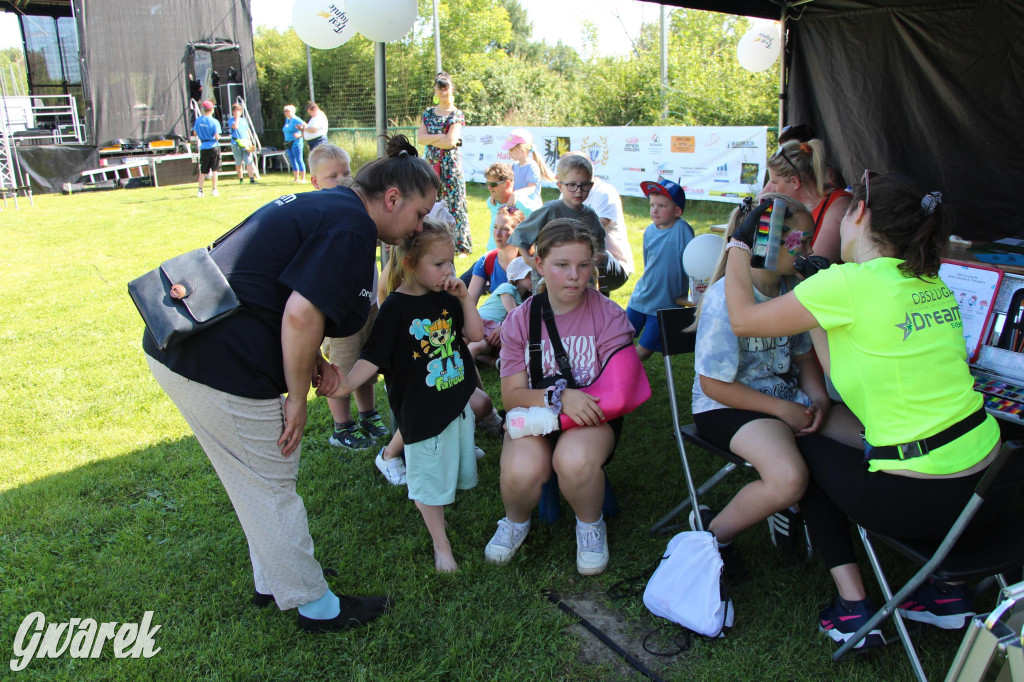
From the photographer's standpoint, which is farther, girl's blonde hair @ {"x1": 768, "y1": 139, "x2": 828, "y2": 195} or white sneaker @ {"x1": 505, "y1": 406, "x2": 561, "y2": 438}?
girl's blonde hair @ {"x1": 768, "y1": 139, "x2": 828, "y2": 195}

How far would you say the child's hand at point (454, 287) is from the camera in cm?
277

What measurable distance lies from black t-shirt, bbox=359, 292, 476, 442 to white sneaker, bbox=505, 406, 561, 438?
244 mm

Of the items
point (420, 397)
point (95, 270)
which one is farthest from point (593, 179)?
point (95, 270)

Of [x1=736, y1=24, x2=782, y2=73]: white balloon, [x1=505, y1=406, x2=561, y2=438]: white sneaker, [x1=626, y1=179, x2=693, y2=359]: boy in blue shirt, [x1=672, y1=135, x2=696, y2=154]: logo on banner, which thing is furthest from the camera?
[x1=672, y1=135, x2=696, y2=154]: logo on banner

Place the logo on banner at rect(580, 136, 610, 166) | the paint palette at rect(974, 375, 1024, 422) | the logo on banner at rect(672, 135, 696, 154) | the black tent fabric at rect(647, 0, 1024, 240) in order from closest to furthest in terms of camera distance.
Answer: the paint palette at rect(974, 375, 1024, 422) → the black tent fabric at rect(647, 0, 1024, 240) → the logo on banner at rect(672, 135, 696, 154) → the logo on banner at rect(580, 136, 610, 166)

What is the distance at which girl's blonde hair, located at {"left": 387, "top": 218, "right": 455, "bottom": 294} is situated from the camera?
2.69 meters

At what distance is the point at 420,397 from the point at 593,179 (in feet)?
6.95

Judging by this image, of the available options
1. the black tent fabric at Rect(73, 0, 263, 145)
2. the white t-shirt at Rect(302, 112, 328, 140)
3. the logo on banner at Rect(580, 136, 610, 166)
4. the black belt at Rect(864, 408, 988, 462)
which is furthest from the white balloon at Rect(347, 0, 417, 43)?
the black tent fabric at Rect(73, 0, 263, 145)

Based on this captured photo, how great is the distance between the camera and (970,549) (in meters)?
2.03

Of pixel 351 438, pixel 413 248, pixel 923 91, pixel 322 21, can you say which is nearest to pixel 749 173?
pixel 923 91

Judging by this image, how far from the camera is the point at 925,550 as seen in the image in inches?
79.8

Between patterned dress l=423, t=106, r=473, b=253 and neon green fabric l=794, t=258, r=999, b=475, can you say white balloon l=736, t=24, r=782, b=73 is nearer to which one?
patterned dress l=423, t=106, r=473, b=253

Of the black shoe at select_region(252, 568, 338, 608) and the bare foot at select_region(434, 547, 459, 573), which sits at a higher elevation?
the bare foot at select_region(434, 547, 459, 573)

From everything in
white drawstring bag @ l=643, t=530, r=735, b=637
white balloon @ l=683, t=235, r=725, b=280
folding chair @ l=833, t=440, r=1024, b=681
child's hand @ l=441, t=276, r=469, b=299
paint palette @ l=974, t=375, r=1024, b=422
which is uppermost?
white balloon @ l=683, t=235, r=725, b=280
